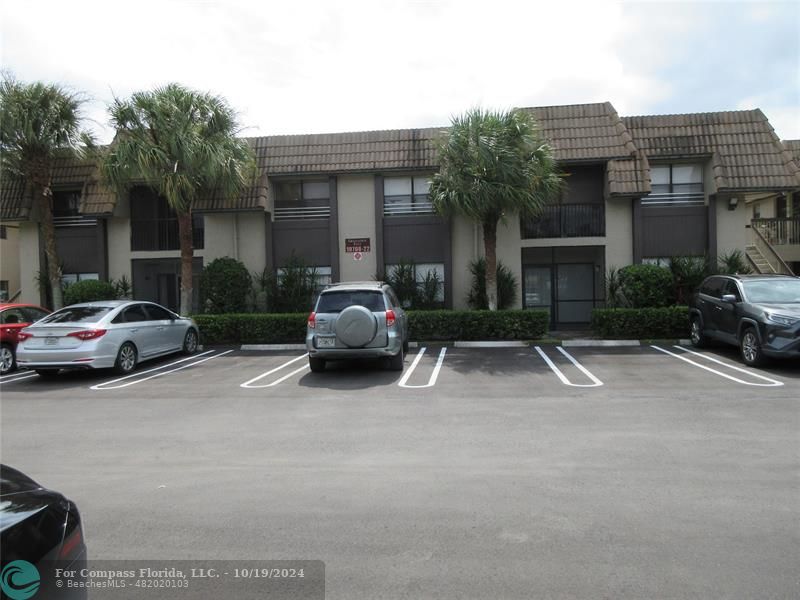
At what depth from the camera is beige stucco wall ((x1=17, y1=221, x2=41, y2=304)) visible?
1966cm

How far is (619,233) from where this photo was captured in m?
17.8

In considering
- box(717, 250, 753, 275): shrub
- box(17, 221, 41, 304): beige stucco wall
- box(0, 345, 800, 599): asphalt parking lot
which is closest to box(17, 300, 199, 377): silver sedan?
box(0, 345, 800, 599): asphalt parking lot

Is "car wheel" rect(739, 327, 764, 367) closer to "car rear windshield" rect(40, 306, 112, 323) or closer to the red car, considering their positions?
"car rear windshield" rect(40, 306, 112, 323)

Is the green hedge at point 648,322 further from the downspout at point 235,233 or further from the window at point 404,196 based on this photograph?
the downspout at point 235,233

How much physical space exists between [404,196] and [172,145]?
717 centimetres

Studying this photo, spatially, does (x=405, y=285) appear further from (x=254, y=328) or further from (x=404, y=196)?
(x=254, y=328)

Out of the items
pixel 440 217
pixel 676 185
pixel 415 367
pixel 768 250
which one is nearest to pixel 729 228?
pixel 676 185

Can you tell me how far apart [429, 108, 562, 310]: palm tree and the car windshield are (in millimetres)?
5624

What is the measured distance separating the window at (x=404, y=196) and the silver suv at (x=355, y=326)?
792 centimetres

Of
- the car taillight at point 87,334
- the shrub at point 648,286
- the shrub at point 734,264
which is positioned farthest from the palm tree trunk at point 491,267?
the car taillight at point 87,334

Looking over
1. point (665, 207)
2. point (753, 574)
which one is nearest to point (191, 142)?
point (665, 207)

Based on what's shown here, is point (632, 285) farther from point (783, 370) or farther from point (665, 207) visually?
point (783, 370)

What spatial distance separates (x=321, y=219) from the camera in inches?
739

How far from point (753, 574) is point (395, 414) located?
15.9 ft
